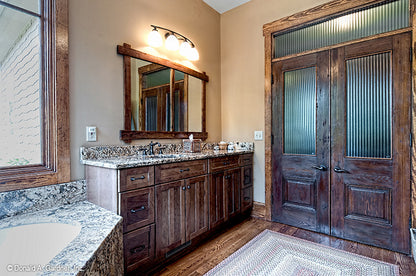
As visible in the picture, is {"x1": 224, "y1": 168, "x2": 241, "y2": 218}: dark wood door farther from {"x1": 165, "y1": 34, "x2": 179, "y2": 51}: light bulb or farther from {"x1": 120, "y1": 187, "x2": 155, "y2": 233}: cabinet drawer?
{"x1": 165, "y1": 34, "x2": 179, "y2": 51}: light bulb

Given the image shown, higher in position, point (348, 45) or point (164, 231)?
point (348, 45)

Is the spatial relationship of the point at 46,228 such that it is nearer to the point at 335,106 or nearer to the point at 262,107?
the point at 262,107

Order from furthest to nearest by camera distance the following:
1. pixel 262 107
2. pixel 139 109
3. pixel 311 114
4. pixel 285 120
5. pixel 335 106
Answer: pixel 262 107
pixel 285 120
pixel 311 114
pixel 335 106
pixel 139 109

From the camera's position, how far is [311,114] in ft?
8.18

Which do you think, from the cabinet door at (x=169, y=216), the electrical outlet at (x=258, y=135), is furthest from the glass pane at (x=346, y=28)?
the cabinet door at (x=169, y=216)

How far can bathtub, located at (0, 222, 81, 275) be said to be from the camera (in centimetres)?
121

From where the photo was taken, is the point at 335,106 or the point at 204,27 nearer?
the point at 335,106

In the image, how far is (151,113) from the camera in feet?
7.55

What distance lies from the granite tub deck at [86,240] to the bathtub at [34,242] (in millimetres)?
36

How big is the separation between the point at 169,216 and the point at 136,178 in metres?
0.47

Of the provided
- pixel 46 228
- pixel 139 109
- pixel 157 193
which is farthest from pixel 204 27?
pixel 46 228

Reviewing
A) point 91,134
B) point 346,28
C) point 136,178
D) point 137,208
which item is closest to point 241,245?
point 137,208

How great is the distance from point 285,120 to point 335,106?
0.55m

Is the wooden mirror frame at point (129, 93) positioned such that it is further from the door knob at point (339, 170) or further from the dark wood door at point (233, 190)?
the door knob at point (339, 170)
